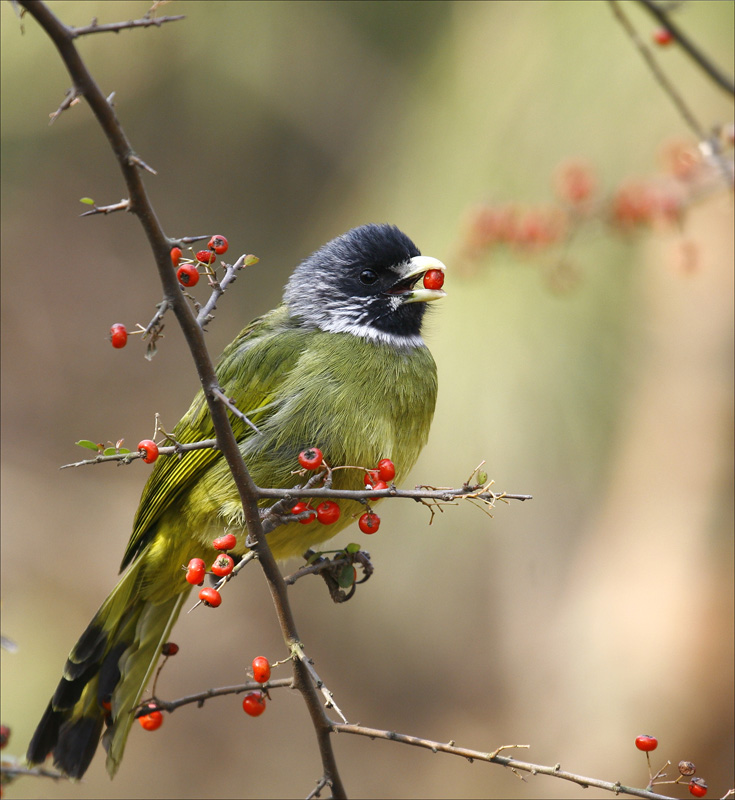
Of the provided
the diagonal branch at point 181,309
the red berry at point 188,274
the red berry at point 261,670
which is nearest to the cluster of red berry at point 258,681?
the red berry at point 261,670

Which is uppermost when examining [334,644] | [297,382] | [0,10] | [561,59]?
[0,10]

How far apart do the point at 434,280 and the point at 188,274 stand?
53.4 inches

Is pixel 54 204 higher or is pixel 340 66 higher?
pixel 340 66

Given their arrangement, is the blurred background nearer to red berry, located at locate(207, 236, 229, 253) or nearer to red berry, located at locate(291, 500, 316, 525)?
red berry, located at locate(291, 500, 316, 525)

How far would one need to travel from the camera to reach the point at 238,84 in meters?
7.98

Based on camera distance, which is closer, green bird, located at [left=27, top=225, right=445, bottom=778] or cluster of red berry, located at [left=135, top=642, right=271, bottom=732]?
cluster of red berry, located at [left=135, top=642, right=271, bottom=732]

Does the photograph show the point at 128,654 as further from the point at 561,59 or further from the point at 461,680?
the point at 561,59

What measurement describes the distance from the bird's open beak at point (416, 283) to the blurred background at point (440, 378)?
0.91ft

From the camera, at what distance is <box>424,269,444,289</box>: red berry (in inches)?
132

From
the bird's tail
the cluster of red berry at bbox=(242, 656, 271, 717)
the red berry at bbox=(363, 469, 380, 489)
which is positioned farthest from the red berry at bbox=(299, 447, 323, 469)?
the bird's tail

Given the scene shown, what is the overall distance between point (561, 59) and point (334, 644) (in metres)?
4.82

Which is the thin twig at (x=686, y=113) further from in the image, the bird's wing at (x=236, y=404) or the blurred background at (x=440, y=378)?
the bird's wing at (x=236, y=404)

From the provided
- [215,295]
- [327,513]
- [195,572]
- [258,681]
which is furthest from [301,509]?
[215,295]

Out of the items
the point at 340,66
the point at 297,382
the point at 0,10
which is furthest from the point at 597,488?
the point at 0,10
